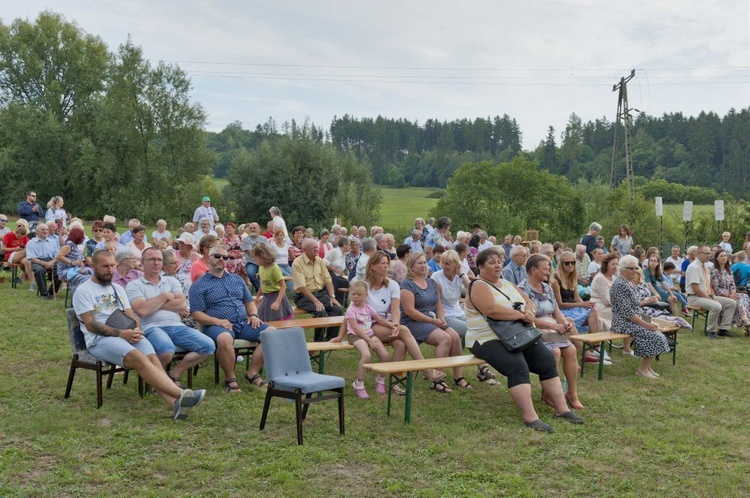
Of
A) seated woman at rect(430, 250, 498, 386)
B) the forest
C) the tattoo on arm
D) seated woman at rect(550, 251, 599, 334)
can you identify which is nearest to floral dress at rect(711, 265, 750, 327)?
seated woman at rect(550, 251, 599, 334)

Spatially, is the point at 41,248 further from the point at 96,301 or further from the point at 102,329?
the point at 102,329

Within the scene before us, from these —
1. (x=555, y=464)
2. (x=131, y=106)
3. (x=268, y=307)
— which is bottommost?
(x=555, y=464)

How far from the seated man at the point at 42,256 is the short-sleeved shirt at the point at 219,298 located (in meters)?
5.49

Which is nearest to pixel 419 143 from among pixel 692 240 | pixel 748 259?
pixel 692 240

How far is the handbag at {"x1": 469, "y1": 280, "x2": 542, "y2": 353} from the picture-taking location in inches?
231

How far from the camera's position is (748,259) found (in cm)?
1333

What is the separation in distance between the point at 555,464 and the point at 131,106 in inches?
1384

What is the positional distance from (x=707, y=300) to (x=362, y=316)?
687 centimetres

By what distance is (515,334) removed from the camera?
5914 millimetres

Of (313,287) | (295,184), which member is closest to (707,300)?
(313,287)

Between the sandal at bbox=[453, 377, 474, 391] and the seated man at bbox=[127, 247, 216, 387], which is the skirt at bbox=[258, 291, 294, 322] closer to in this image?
the seated man at bbox=[127, 247, 216, 387]

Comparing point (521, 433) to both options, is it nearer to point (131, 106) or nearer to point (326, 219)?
point (326, 219)

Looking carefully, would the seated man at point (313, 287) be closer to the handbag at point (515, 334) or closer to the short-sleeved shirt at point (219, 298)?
the short-sleeved shirt at point (219, 298)

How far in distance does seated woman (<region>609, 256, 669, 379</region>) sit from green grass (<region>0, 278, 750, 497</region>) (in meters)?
0.60
